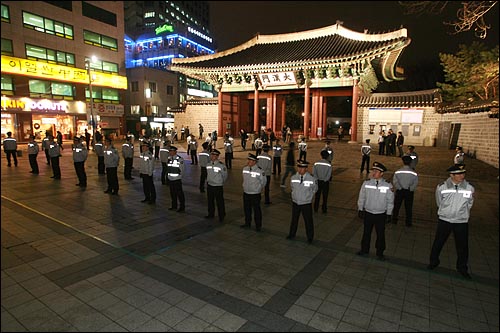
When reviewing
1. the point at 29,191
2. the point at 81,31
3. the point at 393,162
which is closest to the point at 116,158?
the point at 29,191

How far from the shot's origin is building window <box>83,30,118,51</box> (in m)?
36.2

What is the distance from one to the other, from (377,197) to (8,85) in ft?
118

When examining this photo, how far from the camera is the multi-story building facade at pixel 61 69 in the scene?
29531 millimetres

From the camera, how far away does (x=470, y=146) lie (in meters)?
17.8

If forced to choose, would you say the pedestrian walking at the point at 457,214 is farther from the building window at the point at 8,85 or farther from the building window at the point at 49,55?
the building window at the point at 49,55

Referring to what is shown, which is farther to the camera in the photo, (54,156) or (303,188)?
(54,156)

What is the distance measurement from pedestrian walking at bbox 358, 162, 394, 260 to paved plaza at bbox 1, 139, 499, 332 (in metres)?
0.30

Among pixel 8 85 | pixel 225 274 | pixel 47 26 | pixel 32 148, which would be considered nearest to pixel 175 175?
pixel 225 274

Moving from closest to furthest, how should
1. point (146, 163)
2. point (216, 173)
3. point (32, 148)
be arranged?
point (216, 173) → point (146, 163) → point (32, 148)

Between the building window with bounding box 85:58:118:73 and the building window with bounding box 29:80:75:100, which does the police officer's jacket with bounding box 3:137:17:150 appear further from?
the building window with bounding box 85:58:118:73

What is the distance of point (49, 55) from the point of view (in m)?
32.6

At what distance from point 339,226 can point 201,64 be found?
1044 inches

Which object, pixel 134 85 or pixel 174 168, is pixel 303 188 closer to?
pixel 174 168

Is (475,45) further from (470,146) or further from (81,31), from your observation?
(81,31)
